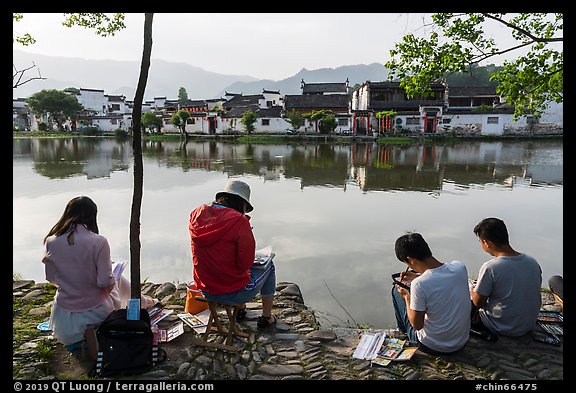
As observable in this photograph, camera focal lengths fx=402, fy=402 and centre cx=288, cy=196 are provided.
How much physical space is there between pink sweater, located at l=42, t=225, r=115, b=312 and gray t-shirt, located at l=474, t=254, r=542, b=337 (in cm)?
241

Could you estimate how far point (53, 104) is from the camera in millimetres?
37031

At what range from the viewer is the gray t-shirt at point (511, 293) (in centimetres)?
254

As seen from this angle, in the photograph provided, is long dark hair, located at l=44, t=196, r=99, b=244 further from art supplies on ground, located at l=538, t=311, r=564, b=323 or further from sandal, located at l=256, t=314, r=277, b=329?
art supplies on ground, located at l=538, t=311, r=564, b=323

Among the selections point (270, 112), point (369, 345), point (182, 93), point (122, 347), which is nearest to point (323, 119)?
point (270, 112)

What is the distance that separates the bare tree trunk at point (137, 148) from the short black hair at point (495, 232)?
237cm

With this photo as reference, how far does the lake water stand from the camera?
4.57 meters

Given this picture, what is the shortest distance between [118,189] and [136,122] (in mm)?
7389

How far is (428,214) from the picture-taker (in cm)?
723

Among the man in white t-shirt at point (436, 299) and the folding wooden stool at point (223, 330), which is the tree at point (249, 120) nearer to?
the folding wooden stool at point (223, 330)

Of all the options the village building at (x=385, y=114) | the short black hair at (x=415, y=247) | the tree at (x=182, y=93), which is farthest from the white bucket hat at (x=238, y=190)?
the tree at (x=182, y=93)

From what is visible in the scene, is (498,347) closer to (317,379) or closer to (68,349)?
(317,379)

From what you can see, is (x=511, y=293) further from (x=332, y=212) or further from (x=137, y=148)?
(x=332, y=212)

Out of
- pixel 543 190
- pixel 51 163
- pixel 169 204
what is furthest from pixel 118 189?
pixel 543 190

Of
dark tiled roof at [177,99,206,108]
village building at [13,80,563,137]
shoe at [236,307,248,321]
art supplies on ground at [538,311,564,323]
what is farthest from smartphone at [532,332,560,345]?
dark tiled roof at [177,99,206,108]
